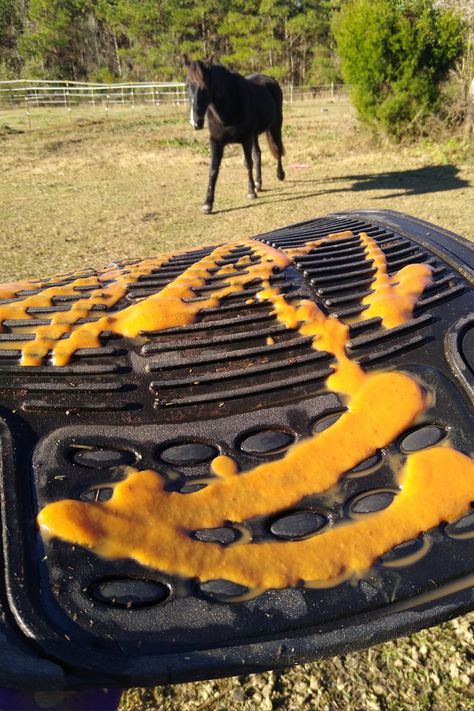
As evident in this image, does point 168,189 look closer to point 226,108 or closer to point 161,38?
point 226,108

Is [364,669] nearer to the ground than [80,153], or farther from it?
nearer to the ground

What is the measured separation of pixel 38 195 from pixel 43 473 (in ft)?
27.1

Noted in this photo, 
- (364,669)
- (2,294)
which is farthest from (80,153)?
(364,669)

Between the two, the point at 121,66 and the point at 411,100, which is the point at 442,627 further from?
the point at 121,66

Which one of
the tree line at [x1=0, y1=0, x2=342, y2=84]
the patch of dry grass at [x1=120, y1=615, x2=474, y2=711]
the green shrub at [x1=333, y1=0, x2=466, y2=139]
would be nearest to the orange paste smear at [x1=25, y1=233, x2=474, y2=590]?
the patch of dry grass at [x1=120, y1=615, x2=474, y2=711]

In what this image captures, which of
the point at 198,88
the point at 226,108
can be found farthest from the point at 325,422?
the point at 226,108

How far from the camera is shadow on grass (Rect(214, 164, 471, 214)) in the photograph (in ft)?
27.0

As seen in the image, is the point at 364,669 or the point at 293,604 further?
the point at 364,669

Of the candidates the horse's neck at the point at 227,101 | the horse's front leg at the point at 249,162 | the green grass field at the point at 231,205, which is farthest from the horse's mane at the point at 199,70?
the green grass field at the point at 231,205

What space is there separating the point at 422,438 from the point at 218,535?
45cm

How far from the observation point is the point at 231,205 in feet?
25.8

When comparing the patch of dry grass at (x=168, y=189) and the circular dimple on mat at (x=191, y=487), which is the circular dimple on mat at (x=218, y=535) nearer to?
the circular dimple on mat at (x=191, y=487)

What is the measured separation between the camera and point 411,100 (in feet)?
36.7

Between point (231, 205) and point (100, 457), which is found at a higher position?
point (100, 457)
